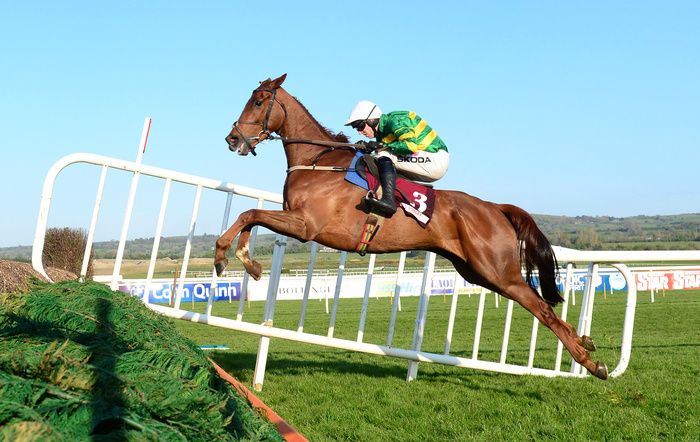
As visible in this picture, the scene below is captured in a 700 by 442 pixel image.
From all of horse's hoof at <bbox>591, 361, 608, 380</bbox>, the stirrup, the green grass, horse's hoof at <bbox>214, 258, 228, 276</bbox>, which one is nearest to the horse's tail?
horse's hoof at <bbox>591, 361, 608, 380</bbox>

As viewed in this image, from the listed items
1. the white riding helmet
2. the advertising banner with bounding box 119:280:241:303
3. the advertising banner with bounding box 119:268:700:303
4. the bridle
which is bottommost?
the advertising banner with bounding box 119:280:241:303

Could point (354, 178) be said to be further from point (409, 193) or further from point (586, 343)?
point (586, 343)

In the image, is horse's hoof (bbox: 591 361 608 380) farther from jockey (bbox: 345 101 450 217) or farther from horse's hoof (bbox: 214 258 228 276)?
horse's hoof (bbox: 214 258 228 276)

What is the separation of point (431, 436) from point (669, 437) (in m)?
1.36

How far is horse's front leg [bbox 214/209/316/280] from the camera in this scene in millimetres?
5242

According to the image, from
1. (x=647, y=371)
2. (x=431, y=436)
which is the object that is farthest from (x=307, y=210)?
(x=647, y=371)

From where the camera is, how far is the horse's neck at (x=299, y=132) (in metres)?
5.83

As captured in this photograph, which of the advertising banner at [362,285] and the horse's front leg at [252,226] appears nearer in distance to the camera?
the horse's front leg at [252,226]

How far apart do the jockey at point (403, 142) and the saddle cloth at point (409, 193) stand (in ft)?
0.40

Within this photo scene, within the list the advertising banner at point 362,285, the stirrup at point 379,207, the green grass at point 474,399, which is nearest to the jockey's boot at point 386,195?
the stirrup at point 379,207

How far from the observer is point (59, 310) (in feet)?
8.43

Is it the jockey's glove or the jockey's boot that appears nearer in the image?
the jockey's boot

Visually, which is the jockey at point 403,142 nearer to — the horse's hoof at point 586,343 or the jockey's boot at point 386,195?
the jockey's boot at point 386,195

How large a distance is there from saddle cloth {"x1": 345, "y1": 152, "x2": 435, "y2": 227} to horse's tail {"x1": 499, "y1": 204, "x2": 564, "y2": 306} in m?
0.81
